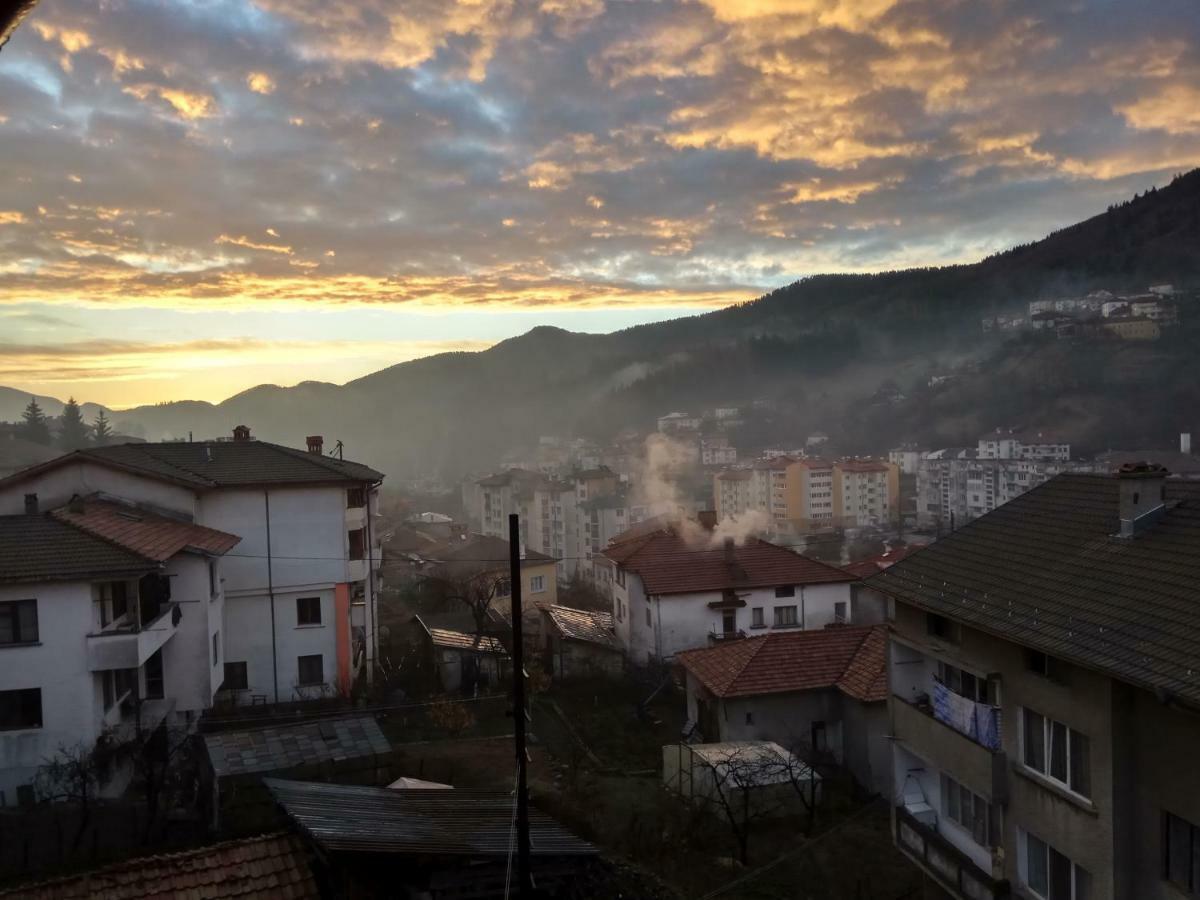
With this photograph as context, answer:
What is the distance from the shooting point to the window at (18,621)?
17969 mm

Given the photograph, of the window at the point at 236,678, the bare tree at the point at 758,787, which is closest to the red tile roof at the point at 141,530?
the window at the point at 236,678

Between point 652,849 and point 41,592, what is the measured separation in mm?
12905

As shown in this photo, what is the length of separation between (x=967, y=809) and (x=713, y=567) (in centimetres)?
2051

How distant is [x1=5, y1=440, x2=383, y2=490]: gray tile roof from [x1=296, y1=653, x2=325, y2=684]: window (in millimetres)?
5169

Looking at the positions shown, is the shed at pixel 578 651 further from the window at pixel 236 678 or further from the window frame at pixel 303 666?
the window at pixel 236 678

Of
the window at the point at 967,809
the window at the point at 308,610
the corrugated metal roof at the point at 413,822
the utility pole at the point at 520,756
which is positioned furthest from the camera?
the window at the point at 308,610

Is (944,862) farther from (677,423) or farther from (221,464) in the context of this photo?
A: (677,423)

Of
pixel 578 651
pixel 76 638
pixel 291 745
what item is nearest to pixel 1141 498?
pixel 291 745

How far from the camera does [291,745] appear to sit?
1802 cm

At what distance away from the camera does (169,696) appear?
21.6 m

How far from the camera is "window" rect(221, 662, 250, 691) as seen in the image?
1020 inches

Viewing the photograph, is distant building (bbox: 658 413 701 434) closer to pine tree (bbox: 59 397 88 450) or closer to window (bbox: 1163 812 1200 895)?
pine tree (bbox: 59 397 88 450)

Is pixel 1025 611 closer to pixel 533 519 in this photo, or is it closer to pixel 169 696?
pixel 169 696

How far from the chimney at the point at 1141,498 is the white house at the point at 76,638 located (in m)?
17.7
